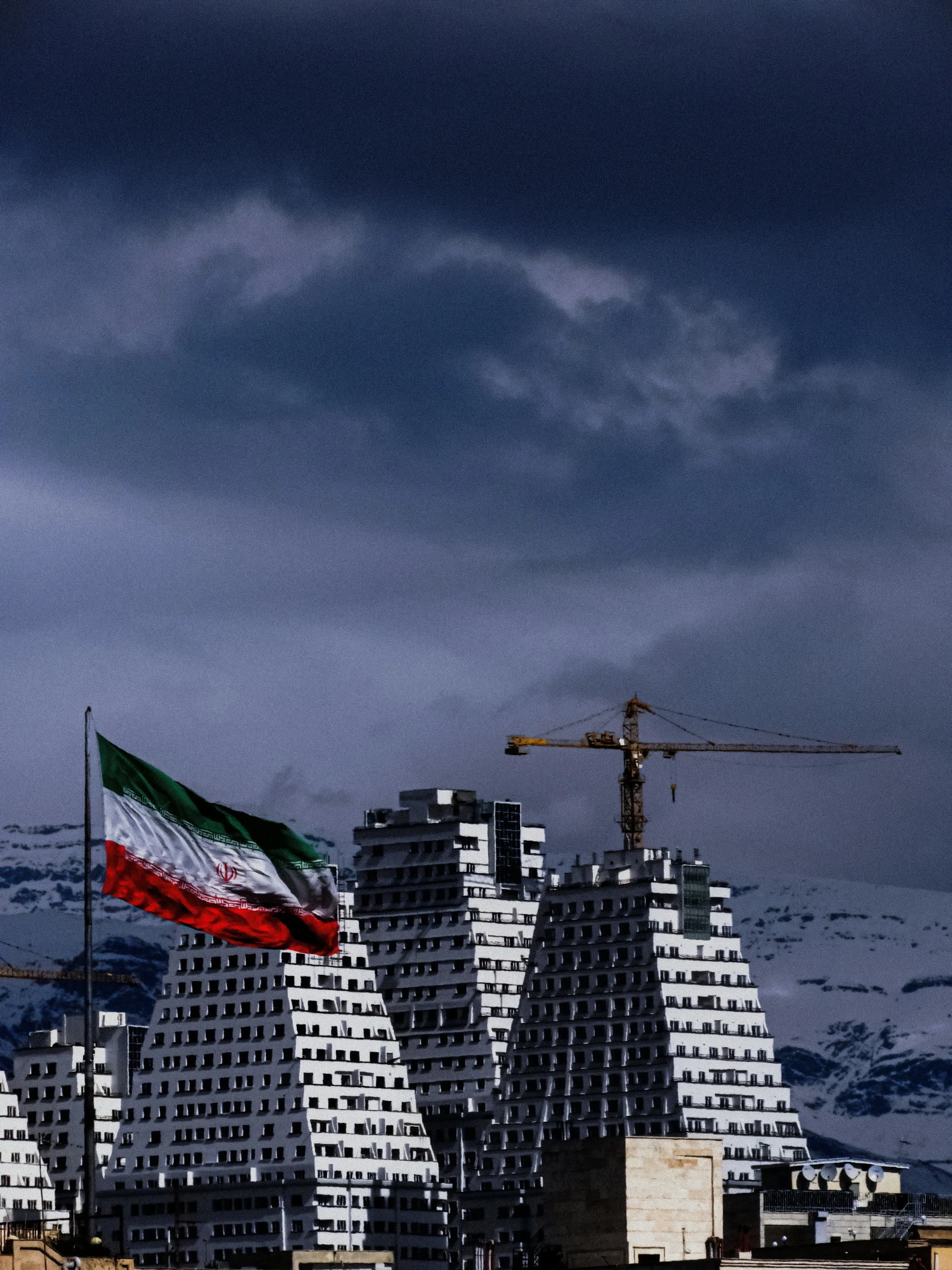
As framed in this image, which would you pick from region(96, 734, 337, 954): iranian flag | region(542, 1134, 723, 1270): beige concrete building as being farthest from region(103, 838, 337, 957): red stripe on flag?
region(542, 1134, 723, 1270): beige concrete building

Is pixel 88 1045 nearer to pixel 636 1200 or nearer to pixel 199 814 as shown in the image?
pixel 199 814

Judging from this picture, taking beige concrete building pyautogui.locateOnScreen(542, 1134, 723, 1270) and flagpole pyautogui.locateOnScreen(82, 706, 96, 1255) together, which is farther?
beige concrete building pyautogui.locateOnScreen(542, 1134, 723, 1270)

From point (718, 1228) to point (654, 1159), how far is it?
20.4 feet

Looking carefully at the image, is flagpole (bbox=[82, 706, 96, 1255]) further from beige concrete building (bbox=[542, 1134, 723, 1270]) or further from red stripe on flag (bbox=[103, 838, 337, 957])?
beige concrete building (bbox=[542, 1134, 723, 1270])

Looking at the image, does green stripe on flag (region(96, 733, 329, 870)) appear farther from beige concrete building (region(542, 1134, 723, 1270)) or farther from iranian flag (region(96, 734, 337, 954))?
beige concrete building (region(542, 1134, 723, 1270))

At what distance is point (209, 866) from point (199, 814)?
171 cm

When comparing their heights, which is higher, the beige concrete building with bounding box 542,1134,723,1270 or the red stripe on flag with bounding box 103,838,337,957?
the red stripe on flag with bounding box 103,838,337,957

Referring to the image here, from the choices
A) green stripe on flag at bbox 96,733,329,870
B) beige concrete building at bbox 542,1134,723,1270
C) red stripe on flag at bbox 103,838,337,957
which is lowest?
beige concrete building at bbox 542,1134,723,1270

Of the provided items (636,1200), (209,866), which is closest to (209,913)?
(209,866)

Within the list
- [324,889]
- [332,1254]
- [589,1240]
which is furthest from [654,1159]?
[324,889]

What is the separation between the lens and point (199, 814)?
356 feet

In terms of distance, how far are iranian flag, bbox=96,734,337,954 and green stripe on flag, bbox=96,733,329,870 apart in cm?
3

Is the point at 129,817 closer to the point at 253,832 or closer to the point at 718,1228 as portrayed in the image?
the point at 253,832

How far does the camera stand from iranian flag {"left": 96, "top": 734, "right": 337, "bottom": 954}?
10638 centimetres
